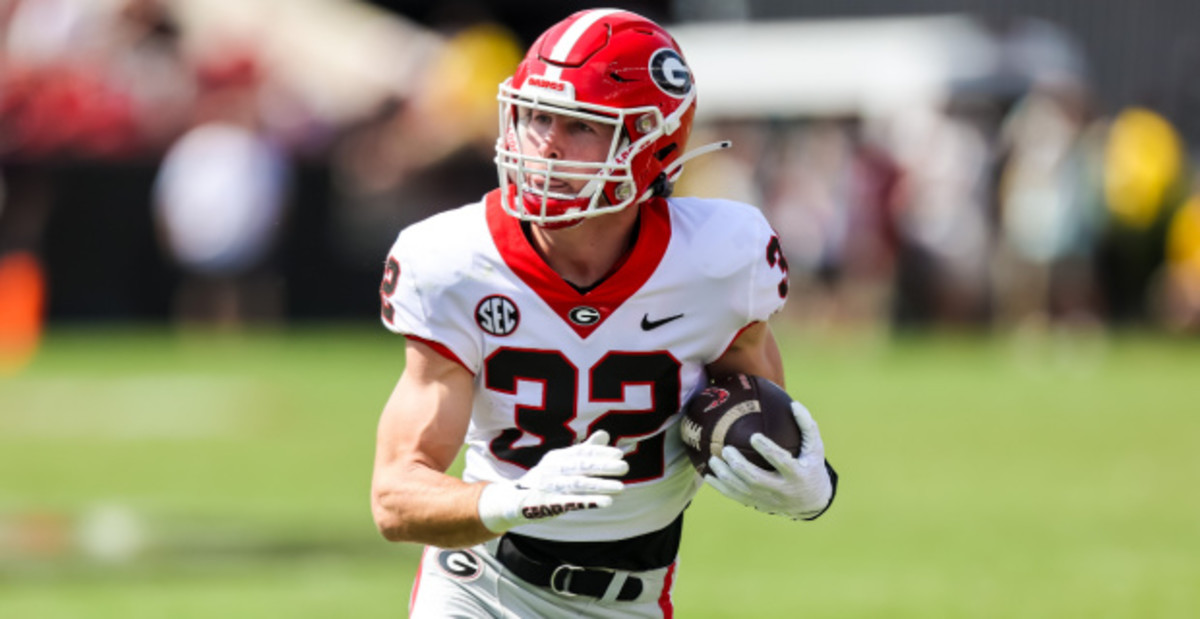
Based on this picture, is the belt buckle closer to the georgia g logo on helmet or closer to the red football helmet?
the red football helmet

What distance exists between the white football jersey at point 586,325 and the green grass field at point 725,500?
3.33 m

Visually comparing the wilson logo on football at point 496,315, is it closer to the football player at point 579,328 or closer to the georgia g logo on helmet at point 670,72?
the football player at point 579,328

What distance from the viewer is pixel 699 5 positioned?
85.6 feet

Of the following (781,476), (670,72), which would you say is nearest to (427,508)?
(781,476)

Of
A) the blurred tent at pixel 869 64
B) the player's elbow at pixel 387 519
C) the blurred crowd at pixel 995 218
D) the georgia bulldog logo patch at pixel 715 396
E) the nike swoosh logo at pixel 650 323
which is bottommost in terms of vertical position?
the blurred crowd at pixel 995 218

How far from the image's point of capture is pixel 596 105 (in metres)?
4.52

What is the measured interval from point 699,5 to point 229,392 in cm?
1249

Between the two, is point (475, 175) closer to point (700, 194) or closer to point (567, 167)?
point (700, 194)

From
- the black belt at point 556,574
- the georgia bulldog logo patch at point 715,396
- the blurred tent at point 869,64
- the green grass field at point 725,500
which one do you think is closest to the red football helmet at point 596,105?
the georgia bulldog logo patch at point 715,396

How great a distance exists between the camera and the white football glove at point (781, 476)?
434 centimetres

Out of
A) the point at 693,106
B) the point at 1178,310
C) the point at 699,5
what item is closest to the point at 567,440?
the point at 693,106

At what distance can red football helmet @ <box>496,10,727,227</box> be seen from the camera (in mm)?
4496

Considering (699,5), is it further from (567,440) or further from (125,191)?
(567,440)

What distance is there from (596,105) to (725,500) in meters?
7.35
